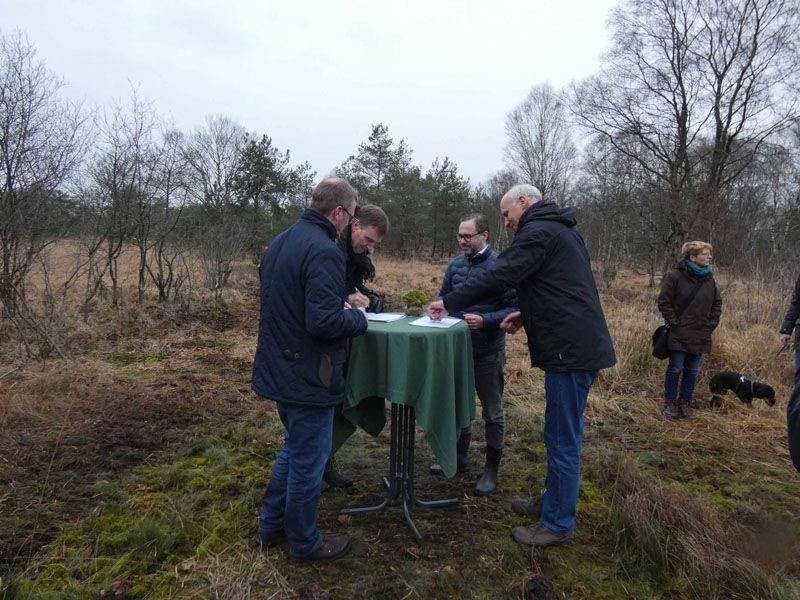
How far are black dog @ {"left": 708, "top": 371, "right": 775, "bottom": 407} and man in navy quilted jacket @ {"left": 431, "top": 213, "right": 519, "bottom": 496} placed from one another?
333 centimetres

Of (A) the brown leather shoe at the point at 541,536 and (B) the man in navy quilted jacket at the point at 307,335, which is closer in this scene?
(B) the man in navy quilted jacket at the point at 307,335

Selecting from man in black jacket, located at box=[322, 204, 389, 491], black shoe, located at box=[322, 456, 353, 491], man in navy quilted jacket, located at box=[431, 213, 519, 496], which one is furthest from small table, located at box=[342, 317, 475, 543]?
black shoe, located at box=[322, 456, 353, 491]

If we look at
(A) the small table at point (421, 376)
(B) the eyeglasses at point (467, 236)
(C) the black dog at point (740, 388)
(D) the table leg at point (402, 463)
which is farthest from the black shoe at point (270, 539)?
(C) the black dog at point (740, 388)

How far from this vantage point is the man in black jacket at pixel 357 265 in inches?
121

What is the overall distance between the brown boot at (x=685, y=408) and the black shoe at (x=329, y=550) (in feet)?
13.4

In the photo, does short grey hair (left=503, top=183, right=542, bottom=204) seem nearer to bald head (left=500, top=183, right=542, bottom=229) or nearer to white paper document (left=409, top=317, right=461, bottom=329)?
bald head (left=500, top=183, right=542, bottom=229)

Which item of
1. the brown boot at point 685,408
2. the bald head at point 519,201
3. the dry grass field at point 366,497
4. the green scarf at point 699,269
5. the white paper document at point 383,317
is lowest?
the dry grass field at point 366,497

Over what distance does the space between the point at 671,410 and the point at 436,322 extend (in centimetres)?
365

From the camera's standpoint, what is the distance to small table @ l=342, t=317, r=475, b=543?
282cm

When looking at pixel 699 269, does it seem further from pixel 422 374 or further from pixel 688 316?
pixel 422 374

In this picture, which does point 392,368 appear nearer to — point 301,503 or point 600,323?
point 301,503

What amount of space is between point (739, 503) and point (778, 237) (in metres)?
15.7

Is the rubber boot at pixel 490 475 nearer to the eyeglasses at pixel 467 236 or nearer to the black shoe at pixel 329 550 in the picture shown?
the black shoe at pixel 329 550

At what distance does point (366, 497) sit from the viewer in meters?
3.54
